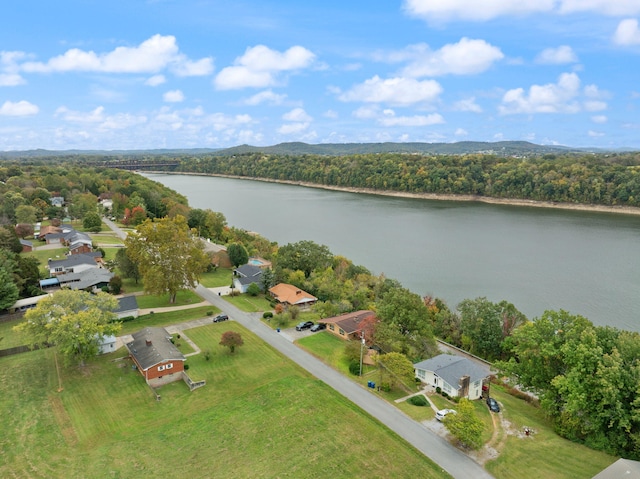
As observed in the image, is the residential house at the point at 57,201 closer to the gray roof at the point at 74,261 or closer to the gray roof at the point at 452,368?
the gray roof at the point at 74,261

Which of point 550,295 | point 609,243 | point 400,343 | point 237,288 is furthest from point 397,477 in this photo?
point 609,243

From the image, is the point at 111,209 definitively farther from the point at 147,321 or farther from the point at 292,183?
the point at 292,183

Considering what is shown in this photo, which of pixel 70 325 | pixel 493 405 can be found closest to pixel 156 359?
pixel 70 325

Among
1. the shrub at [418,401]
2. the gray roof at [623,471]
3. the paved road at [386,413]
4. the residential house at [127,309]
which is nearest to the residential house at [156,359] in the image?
the paved road at [386,413]

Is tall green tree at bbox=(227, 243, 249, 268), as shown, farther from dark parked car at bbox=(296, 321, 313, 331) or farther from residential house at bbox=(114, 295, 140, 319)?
dark parked car at bbox=(296, 321, 313, 331)

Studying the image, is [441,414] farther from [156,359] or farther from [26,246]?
[26,246]

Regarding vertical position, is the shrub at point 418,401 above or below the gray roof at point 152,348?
below
